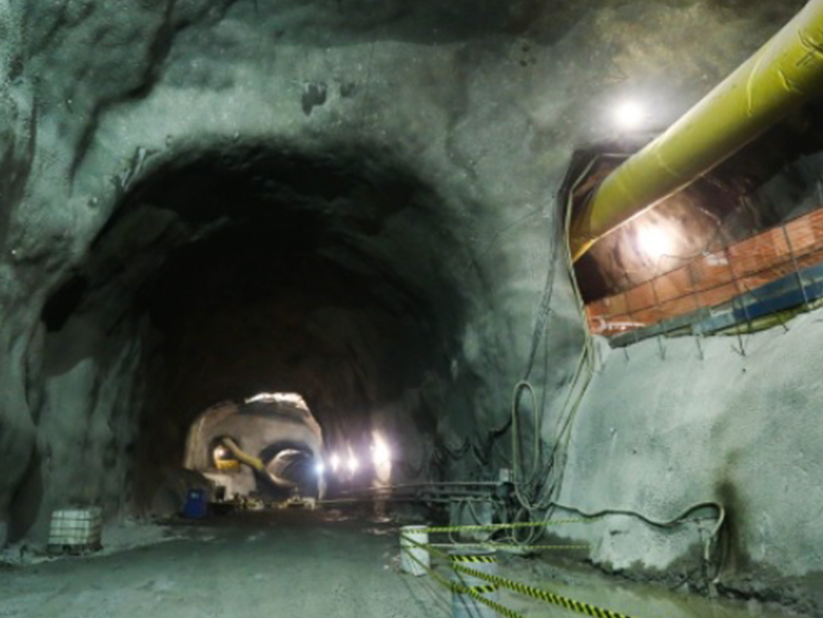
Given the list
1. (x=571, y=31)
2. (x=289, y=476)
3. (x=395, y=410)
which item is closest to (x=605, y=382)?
(x=571, y=31)

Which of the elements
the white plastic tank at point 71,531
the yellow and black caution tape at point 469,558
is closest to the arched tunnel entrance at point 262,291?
the white plastic tank at point 71,531

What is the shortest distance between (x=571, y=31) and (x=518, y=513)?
7832 millimetres

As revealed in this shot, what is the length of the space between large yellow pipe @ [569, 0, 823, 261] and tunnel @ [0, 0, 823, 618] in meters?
0.04

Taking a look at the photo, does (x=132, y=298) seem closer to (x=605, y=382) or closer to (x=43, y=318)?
(x=43, y=318)

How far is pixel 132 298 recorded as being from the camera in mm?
10750

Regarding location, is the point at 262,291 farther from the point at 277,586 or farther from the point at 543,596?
the point at 543,596

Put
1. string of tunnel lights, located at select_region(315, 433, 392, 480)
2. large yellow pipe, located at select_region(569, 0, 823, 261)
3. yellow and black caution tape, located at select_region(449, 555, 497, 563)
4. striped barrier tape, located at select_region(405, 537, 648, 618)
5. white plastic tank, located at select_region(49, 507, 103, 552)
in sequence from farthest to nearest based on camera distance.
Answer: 1. string of tunnel lights, located at select_region(315, 433, 392, 480)
2. white plastic tank, located at select_region(49, 507, 103, 552)
3. large yellow pipe, located at select_region(569, 0, 823, 261)
4. yellow and black caution tape, located at select_region(449, 555, 497, 563)
5. striped barrier tape, located at select_region(405, 537, 648, 618)

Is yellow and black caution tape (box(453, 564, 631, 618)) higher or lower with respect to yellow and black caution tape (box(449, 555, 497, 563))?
lower

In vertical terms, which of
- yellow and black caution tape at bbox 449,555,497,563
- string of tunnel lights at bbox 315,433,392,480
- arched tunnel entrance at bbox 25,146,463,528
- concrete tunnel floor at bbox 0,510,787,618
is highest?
arched tunnel entrance at bbox 25,146,463,528

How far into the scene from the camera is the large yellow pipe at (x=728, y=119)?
649 centimetres

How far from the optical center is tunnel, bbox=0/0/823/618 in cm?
598

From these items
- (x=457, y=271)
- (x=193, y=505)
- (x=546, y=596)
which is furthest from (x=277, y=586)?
(x=193, y=505)

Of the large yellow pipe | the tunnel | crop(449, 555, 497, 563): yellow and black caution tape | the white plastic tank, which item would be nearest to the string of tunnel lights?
the tunnel

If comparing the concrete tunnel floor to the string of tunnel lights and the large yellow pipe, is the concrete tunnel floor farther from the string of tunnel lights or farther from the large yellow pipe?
the string of tunnel lights
